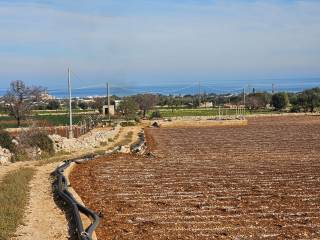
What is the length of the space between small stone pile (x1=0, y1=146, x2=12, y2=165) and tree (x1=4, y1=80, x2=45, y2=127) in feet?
107

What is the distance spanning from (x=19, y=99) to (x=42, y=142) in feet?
119

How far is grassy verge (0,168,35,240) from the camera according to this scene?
Result: 8.73m

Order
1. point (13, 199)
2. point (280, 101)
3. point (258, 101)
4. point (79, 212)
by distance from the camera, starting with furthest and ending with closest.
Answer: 1. point (258, 101)
2. point (280, 101)
3. point (13, 199)
4. point (79, 212)

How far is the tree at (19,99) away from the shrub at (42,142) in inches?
1191

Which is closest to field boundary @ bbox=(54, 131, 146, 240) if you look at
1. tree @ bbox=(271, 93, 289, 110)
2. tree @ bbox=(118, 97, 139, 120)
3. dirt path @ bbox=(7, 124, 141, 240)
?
dirt path @ bbox=(7, 124, 141, 240)

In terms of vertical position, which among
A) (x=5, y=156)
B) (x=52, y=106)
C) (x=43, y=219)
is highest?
(x=52, y=106)

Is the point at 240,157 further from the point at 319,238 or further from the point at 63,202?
the point at 319,238

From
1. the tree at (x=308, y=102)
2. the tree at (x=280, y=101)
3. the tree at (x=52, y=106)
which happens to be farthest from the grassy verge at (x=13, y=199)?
the tree at (x=52, y=106)

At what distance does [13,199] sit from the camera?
10898 mm

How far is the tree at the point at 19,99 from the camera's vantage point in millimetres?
55562

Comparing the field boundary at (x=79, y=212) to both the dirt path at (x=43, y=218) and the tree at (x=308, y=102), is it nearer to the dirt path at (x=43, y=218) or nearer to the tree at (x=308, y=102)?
the dirt path at (x=43, y=218)

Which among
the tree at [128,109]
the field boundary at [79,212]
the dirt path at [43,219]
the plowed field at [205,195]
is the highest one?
the tree at [128,109]

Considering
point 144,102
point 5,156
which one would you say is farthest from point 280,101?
point 5,156

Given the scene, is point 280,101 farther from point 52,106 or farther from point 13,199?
point 13,199
